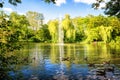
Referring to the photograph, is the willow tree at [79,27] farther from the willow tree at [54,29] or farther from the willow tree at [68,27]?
the willow tree at [54,29]

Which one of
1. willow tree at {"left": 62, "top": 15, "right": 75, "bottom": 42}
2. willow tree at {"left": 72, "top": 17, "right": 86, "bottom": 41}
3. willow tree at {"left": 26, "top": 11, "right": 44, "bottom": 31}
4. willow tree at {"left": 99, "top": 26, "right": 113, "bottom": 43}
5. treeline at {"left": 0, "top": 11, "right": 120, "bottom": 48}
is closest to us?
willow tree at {"left": 99, "top": 26, "right": 113, "bottom": 43}

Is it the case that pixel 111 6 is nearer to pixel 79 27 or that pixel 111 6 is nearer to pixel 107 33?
pixel 107 33

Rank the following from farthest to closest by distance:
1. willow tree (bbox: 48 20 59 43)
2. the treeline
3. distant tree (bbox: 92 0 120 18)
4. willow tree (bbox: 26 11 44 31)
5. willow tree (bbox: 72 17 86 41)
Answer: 1. willow tree (bbox: 26 11 44 31)
2. willow tree (bbox: 72 17 86 41)
3. willow tree (bbox: 48 20 59 43)
4. the treeline
5. distant tree (bbox: 92 0 120 18)

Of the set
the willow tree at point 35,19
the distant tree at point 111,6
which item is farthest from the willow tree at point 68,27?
the distant tree at point 111,6

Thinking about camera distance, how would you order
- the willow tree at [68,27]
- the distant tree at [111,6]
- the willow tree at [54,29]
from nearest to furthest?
the distant tree at [111,6]
the willow tree at [68,27]
the willow tree at [54,29]

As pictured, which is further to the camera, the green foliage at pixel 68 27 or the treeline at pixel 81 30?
the green foliage at pixel 68 27

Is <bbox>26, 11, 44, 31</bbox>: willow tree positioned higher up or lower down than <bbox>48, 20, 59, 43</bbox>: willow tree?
higher up

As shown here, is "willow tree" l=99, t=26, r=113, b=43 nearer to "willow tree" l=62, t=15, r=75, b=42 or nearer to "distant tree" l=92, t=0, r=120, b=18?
"willow tree" l=62, t=15, r=75, b=42

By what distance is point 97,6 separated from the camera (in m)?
16.3

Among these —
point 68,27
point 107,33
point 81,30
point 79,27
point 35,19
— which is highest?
point 35,19

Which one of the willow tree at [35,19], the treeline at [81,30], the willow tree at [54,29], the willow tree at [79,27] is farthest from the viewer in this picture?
the willow tree at [35,19]

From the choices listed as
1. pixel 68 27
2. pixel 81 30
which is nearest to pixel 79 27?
pixel 81 30

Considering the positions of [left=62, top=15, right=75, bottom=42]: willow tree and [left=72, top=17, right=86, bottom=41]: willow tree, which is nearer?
[left=62, top=15, right=75, bottom=42]: willow tree

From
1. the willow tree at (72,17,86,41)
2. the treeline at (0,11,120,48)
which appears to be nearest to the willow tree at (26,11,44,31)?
the treeline at (0,11,120,48)
